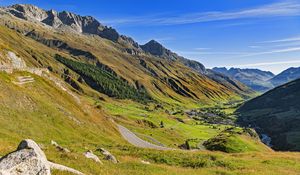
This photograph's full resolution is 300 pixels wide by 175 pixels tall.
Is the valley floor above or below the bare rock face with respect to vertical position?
below

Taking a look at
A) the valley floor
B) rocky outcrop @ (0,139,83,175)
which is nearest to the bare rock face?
rocky outcrop @ (0,139,83,175)

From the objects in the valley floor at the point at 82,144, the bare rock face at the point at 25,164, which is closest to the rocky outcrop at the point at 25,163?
the bare rock face at the point at 25,164

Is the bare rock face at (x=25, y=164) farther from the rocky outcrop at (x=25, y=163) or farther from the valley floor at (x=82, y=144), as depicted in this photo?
the valley floor at (x=82, y=144)

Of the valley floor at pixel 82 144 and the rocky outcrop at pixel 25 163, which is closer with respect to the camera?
the rocky outcrop at pixel 25 163

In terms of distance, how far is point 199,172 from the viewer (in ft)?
117

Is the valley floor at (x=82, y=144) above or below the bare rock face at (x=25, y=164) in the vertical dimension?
below

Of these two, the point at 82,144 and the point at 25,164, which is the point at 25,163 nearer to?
the point at 25,164

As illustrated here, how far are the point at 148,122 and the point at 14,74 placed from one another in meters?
112

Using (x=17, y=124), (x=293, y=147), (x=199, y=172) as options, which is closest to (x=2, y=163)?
(x=199, y=172)

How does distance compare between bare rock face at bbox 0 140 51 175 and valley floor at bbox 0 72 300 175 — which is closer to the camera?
bare rock face at bbox 0 140 51 175

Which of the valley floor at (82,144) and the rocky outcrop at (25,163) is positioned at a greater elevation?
the rocky outcrop at (25,163)

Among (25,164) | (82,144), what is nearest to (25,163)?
(25,164)

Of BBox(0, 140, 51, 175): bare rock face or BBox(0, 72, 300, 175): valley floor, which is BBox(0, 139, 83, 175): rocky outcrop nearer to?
BBox(0, 140, 51, 175): bare rock face

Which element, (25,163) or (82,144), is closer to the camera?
(25,163)
